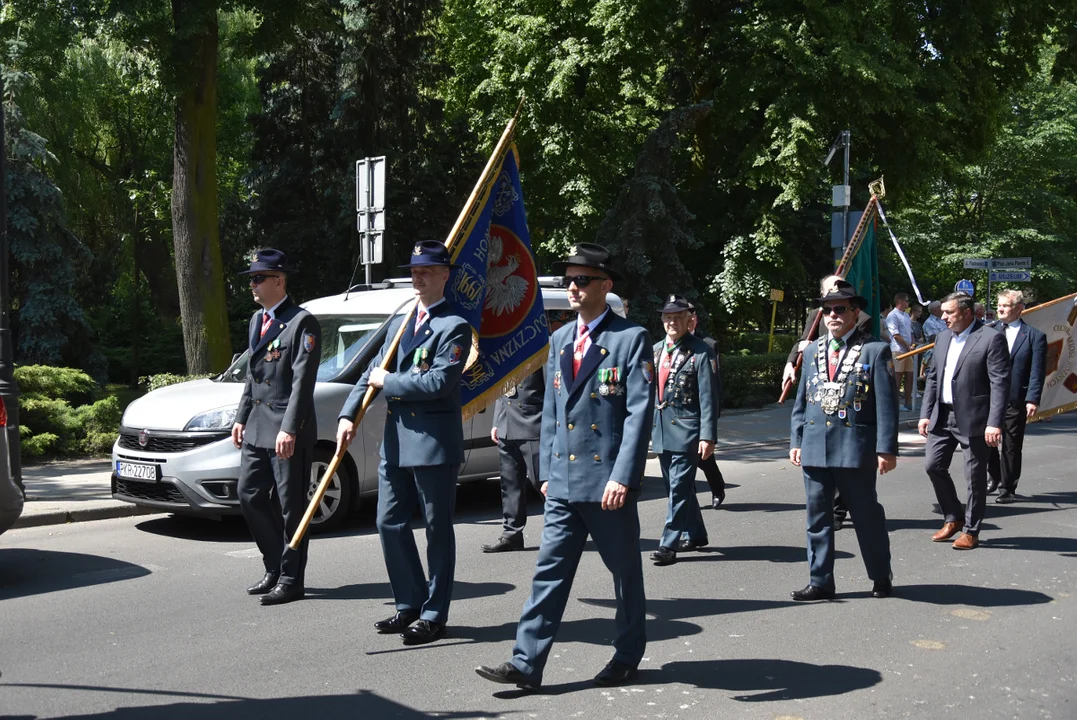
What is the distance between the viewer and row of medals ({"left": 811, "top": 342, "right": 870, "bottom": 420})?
7.03 meters

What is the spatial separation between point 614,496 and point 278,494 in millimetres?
2776

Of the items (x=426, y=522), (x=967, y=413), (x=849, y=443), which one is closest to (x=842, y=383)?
(x=849, y=443)

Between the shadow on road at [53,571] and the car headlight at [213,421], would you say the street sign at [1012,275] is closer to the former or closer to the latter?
the car headlight at [213,421]

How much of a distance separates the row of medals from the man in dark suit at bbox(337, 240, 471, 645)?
7.94 feet

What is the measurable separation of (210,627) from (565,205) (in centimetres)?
2075

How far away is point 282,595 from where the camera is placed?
6.89m

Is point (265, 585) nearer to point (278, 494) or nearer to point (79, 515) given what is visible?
point (278, 494)

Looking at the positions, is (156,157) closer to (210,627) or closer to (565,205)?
(565,205)

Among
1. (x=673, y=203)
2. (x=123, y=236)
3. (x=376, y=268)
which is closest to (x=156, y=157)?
(x=123, y=236)

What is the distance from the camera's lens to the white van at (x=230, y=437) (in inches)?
343

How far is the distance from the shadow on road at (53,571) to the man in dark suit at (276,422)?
1.39m

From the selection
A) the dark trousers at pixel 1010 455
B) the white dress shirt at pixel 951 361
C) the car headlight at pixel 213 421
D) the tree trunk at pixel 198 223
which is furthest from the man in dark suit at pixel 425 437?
the tree trunk at pixel 198 223

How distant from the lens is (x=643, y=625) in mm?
5312

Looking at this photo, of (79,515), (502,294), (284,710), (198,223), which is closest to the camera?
(284,710)
